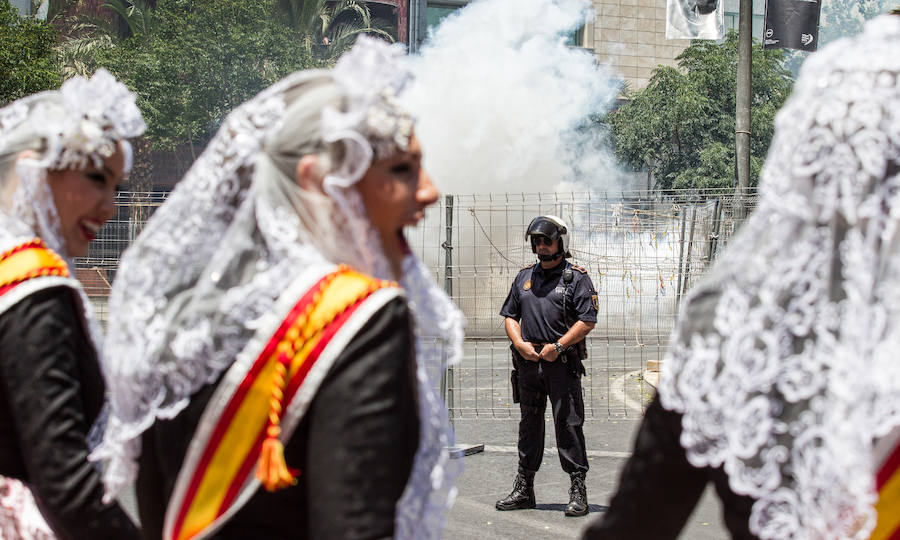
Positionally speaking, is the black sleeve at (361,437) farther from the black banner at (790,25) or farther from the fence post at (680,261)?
the black banner at (790,25)

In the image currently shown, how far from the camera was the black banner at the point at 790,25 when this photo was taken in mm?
12766

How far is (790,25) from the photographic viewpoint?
12.8 m

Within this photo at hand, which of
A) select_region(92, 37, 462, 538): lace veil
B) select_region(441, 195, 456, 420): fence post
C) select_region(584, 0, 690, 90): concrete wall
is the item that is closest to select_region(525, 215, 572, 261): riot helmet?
select_region(441, 195, 456, 420): fence post

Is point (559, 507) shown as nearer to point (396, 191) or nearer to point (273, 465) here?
point (396, 191)

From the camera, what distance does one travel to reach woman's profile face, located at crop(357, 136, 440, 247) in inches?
71.3

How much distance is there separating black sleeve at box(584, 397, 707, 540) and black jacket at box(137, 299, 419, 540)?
1.46 feet

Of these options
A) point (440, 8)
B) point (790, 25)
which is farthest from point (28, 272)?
point (440, 8)

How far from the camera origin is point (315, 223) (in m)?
1.79

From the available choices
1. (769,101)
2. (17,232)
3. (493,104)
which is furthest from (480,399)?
(769,101)

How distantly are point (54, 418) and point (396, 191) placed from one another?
2.87ft

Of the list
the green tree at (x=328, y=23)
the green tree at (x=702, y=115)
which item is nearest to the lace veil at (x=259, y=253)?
the green tree at (x=328, y=23)

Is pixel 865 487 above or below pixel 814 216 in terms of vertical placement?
below

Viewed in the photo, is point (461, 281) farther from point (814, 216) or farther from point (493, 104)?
point (493, 104)

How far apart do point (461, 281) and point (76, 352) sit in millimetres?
8307
